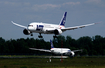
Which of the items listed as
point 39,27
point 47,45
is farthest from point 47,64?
point 47,45

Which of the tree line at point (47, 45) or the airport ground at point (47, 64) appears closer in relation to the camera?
the airport ground at point (47, 64)

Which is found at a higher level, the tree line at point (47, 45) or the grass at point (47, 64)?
the tree line at point (47, 45)

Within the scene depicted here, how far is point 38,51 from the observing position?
170375 mm

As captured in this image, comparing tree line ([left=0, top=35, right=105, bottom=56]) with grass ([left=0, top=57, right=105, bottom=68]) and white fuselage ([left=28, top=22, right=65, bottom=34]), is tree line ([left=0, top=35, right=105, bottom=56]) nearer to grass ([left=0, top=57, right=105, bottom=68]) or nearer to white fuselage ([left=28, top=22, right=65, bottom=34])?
grass ([left=0, top=57, right=105, bottom=68])

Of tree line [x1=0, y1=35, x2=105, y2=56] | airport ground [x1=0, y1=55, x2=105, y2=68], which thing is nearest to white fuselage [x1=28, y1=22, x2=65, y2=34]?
airport ground [x1=0, y1=55, x2=105, y2=68]

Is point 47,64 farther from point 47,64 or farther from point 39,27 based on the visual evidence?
point 39,27

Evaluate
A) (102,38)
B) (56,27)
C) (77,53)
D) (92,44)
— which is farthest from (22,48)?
(56,27)

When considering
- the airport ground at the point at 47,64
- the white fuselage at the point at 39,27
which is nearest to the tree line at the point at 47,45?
the airport ground at the point at 47,64

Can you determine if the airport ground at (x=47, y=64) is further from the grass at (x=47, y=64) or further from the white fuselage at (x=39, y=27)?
the white fuselage at (x=39, y=27)

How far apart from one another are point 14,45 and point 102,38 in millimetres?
62692

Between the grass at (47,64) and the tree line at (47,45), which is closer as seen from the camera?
the grass at (47,64)

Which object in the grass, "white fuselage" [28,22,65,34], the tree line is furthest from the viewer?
the tree line

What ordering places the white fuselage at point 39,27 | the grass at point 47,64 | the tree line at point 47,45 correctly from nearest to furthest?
the grass at point 47,64 → the white fuselage at point 39,27 → the tree line at point 47,45

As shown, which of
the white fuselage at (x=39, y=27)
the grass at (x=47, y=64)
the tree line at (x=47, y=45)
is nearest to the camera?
the grass at (x=47, y=64)
